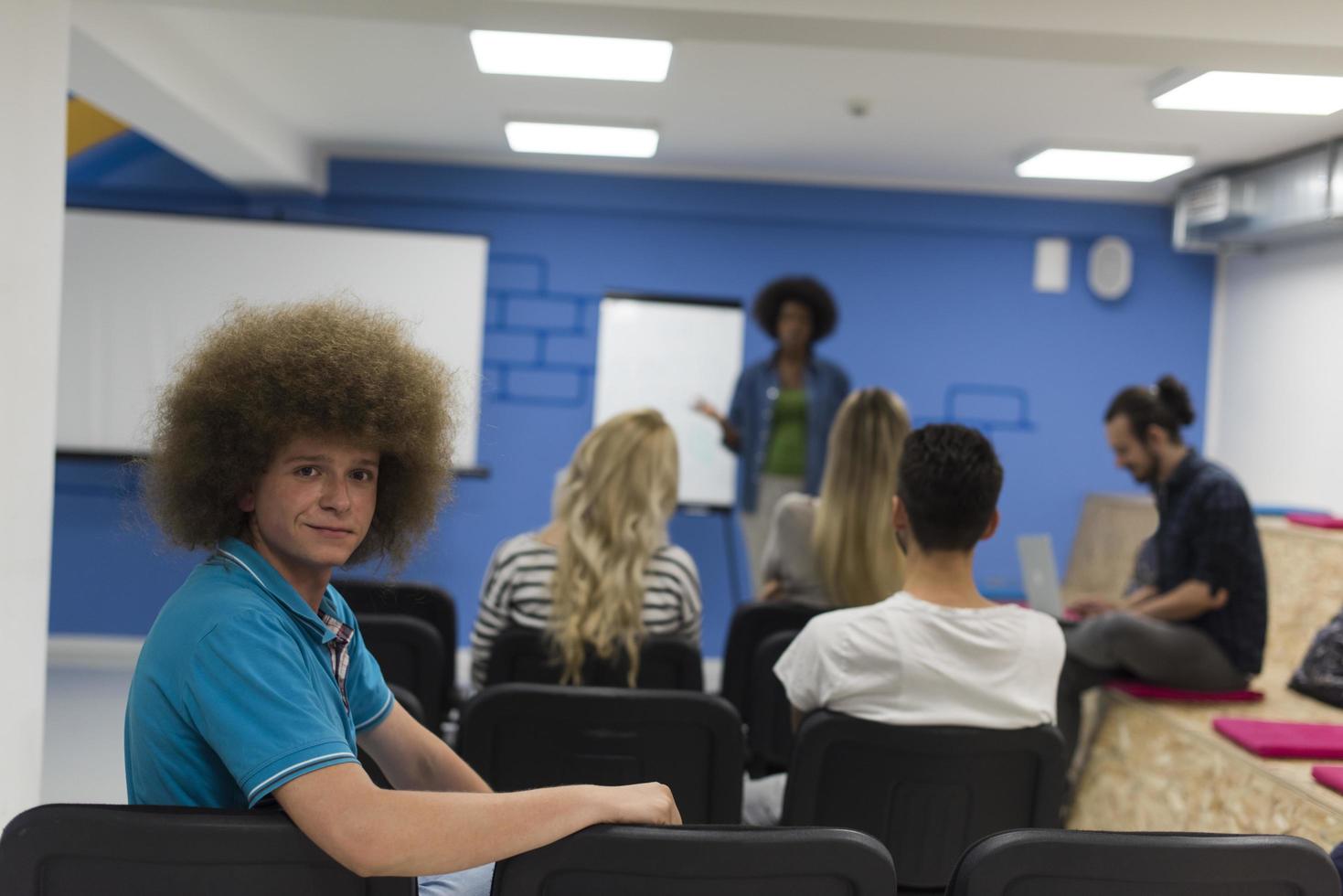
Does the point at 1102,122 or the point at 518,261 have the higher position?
the point at 1102,122

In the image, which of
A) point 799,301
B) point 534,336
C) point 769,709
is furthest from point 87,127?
point 769,709

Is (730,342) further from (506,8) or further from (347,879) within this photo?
(347,879)

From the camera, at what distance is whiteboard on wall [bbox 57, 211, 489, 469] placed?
5.26 meters

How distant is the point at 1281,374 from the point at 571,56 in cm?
376

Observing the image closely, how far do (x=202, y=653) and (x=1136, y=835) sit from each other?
92 cm

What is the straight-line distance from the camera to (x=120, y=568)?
5.46m

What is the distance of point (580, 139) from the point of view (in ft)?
16.1

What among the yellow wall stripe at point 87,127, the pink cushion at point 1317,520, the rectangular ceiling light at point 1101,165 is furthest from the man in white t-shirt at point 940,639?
the yellow wall stripe at point 87,127

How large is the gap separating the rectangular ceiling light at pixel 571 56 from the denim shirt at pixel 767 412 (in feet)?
5.66

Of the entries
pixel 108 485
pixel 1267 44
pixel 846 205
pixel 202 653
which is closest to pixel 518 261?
pixel 846 205

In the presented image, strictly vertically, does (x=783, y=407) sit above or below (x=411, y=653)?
above

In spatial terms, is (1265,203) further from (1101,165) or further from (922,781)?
(922,781)

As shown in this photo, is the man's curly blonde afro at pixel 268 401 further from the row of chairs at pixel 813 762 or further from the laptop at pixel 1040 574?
the laptop at pixel 1040 574

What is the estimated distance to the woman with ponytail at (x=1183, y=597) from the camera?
10.6 feet
